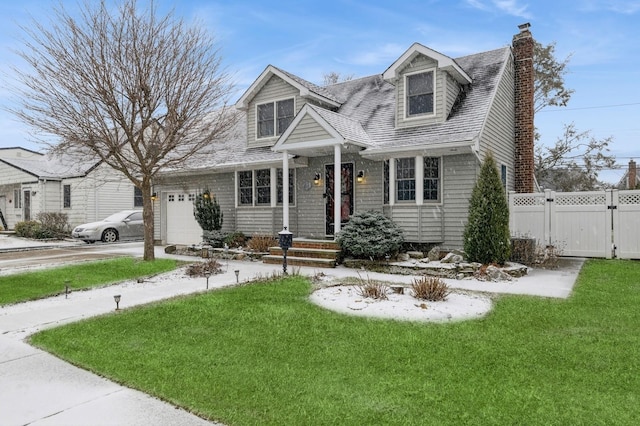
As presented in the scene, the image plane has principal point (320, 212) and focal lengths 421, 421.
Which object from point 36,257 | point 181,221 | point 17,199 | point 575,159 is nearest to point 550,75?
point 575,159

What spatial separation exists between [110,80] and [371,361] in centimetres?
1008

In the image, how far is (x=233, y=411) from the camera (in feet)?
10.6

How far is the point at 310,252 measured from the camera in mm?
11641

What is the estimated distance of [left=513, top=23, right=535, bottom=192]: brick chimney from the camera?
44.3ft

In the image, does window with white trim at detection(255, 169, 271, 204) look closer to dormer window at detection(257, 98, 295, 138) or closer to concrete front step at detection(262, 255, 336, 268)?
dormer window at detection(257, 98, 295, 138)

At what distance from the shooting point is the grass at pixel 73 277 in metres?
8.17

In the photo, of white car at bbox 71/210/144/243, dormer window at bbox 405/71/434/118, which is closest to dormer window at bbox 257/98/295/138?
dormer window at bbox 405/71/434/118

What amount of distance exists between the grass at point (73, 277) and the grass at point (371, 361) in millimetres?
3022

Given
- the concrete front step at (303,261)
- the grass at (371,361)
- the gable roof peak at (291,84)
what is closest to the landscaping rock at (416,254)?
the concrete front step at (303,261)

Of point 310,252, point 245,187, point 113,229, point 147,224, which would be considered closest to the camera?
point 310,252

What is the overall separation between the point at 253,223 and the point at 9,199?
22011 millimetres

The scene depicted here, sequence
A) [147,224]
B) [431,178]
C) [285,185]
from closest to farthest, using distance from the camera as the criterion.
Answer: [431,178]
[147,224]
[285,185]

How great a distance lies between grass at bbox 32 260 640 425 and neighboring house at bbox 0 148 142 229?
18.2 metres

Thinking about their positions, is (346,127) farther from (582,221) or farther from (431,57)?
(582,221)
